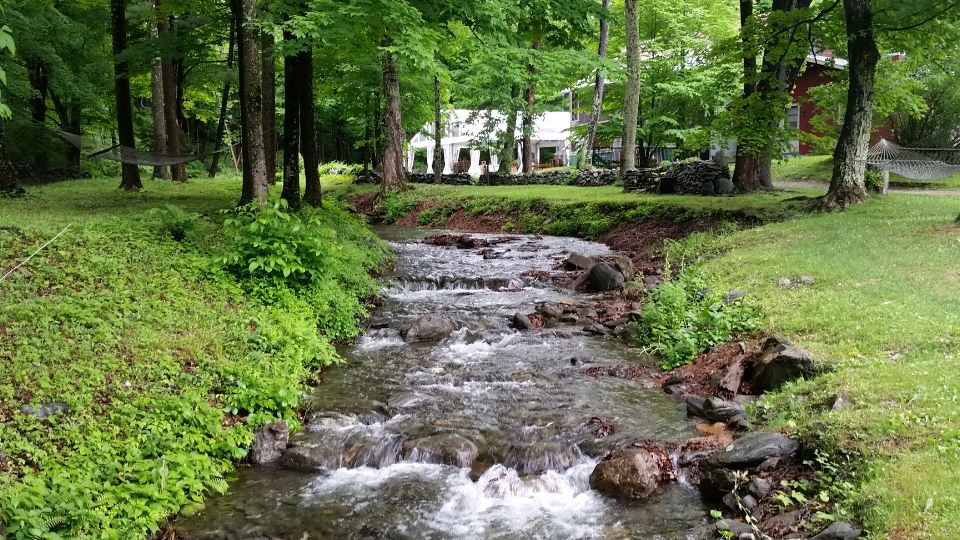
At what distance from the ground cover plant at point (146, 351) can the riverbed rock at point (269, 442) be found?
111mm

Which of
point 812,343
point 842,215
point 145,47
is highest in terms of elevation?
point 145,47

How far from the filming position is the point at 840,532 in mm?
3846

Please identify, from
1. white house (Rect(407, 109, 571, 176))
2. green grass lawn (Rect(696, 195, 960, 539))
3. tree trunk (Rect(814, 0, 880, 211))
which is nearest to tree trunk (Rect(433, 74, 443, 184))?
white house (Rect(407, 109, 571, 176))

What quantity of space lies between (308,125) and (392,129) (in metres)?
8.15

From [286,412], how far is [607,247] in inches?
444

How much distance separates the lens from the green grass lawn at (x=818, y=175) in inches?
790

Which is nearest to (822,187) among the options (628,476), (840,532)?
(628,476)

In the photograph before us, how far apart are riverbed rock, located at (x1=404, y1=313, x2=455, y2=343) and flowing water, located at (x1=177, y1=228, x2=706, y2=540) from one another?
0.18 meters

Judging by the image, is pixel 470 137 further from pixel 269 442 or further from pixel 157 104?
pixel 269 442

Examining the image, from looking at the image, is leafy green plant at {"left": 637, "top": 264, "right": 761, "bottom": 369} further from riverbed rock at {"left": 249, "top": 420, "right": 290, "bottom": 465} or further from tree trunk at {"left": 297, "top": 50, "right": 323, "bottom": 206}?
tree trunk at {"left": 297, "top": 50, "right": 323, "bottom": 206}

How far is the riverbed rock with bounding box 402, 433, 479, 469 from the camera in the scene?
5.73m

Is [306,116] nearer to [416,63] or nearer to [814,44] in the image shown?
[416,63]

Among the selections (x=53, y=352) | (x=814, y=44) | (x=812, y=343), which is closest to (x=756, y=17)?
(x=814, y=44)

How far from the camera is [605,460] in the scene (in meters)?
5.50
